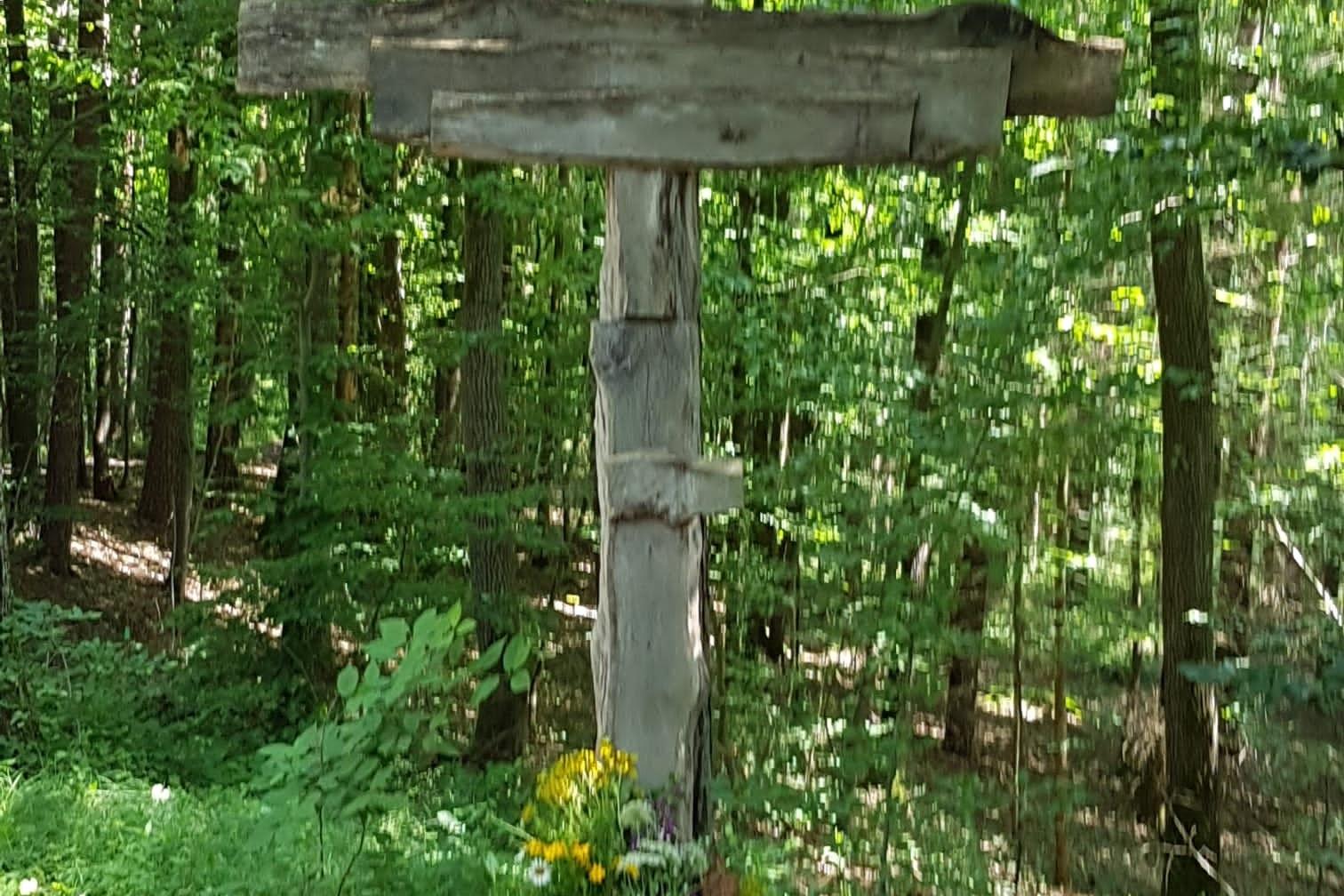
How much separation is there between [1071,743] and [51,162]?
918 centimetres

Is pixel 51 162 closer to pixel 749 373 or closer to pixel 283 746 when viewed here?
pixel 749 373

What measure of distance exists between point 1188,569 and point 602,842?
504 cm

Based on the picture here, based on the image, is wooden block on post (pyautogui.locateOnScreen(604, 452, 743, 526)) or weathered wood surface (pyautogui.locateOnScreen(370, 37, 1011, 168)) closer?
weathered wood surface (pyautogui.locateOnScreen(370, 37, 1011, 168))

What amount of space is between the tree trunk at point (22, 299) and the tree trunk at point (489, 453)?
3584 millimetres

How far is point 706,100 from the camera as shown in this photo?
2812 mm

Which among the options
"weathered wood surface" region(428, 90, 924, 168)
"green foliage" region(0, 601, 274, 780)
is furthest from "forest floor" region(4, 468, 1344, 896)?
"weathered wood surface" region(428, 90, 924, 168)

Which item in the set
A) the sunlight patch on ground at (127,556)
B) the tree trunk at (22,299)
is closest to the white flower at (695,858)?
the tree trunk at (22,299)

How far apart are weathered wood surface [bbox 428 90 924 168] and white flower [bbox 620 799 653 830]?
5.23 ft

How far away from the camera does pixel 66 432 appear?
1035 centimetres

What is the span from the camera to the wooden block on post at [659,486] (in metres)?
2.90

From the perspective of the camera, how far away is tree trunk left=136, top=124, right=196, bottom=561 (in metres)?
8.62

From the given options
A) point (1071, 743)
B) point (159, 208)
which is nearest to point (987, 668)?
point (1071, 743)

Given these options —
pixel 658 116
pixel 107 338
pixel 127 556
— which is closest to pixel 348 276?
pixel 107 338

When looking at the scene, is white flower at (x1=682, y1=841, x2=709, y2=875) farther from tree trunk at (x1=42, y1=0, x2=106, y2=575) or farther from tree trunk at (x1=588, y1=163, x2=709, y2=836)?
tree trunk at (x1=42, y1=0, x2=106, y2=575)
